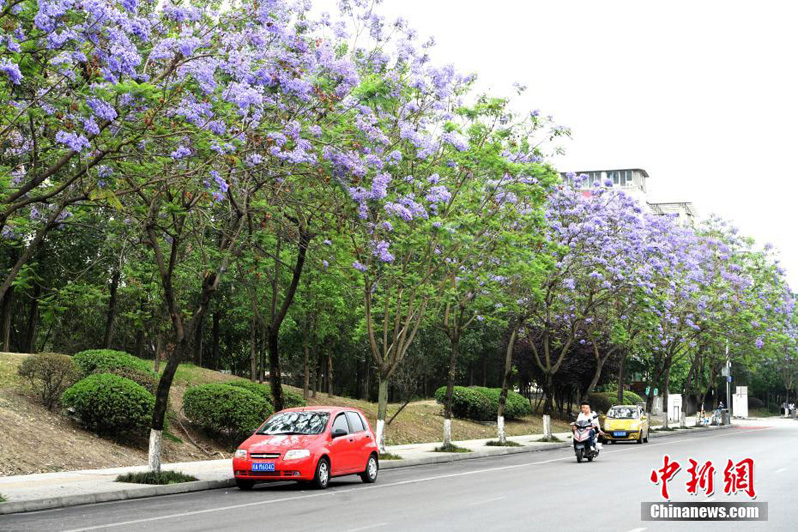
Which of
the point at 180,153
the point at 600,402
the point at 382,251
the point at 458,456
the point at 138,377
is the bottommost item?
the point at 458,456

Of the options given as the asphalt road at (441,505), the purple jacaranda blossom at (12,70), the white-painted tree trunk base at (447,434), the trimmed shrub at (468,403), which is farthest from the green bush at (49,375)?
the trimmed shrub at (468,403)

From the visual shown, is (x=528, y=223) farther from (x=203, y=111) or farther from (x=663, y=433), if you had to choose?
(x=663, y=433)

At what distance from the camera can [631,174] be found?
381 feet

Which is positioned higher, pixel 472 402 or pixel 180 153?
pixel 180 153

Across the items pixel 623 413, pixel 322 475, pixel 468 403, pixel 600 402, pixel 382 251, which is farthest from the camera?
pixel 600 402

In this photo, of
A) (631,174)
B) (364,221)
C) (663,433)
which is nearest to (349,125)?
(364,221)

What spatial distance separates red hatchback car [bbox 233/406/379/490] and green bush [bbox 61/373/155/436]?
463 centimetres

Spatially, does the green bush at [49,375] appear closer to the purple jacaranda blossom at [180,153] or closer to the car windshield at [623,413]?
the purple jacaranda blossom at [180,153]

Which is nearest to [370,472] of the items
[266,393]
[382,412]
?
[382,412]

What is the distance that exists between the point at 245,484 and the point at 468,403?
25.6 metres

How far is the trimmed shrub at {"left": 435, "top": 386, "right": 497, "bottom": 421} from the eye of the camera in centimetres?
4234

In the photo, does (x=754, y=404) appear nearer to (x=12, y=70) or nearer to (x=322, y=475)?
(x=322, y=475)

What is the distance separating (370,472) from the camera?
19.1 meters

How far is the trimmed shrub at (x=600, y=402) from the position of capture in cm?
5775
